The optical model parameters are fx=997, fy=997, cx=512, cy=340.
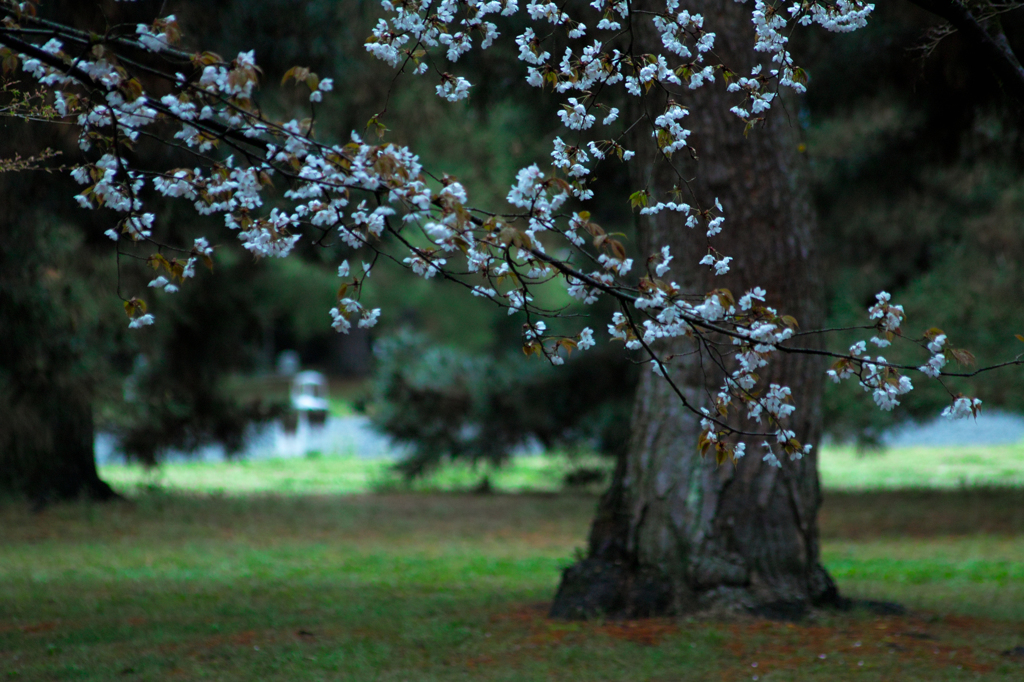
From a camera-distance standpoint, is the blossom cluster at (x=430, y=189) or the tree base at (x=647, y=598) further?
the tree base at (x=647, y=598)

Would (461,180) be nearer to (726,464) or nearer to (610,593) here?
(726,464)

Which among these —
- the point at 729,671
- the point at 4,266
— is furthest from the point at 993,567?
the point at 4,266

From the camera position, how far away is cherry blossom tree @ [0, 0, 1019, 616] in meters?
2.67

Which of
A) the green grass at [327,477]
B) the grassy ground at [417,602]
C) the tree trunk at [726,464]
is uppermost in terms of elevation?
the tree trunk at [726,464]

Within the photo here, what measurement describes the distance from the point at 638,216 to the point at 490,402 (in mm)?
5799

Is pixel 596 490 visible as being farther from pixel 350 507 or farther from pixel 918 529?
pixel 918 529

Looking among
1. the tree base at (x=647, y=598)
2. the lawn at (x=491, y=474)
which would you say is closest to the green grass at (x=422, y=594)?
the tree base at (x=647, y=598)

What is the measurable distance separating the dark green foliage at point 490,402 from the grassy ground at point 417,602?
1.35 meters

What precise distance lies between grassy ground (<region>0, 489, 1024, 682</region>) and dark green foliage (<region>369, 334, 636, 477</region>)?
135 centimetres

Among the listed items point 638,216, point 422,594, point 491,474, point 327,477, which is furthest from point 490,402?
point 638,216

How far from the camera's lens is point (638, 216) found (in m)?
5.70

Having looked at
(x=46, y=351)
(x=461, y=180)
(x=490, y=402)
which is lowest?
(x=490, y=402)

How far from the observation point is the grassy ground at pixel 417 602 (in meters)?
4.34

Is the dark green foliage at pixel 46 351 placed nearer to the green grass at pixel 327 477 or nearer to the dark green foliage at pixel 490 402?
the green grass at pixel 327 477
